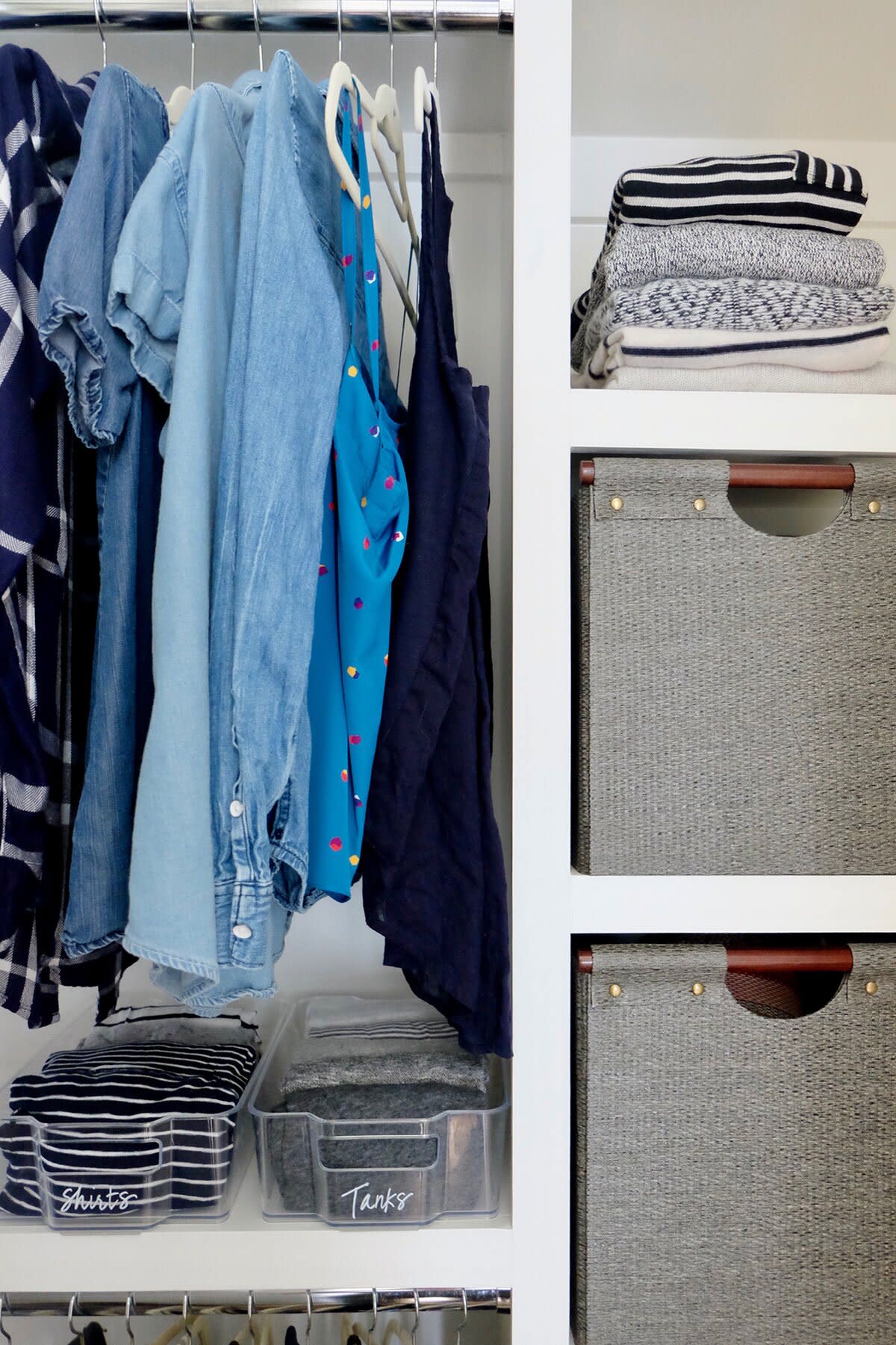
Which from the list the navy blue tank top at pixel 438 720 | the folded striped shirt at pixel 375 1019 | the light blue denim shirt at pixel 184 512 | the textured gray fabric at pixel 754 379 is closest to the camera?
the light blue denim shirt at pixel 184 512

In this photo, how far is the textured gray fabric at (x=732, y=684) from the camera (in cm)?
85

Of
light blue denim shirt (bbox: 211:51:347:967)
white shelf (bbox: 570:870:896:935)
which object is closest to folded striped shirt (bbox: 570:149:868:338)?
light blue denim shirt (bbox: 211:51:347:967)

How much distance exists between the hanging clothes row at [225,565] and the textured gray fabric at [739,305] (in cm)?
19

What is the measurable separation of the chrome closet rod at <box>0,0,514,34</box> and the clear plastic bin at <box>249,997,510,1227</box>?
1.05 meters

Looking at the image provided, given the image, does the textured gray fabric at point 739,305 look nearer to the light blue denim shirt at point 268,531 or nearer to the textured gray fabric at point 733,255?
the textured gray fabric at point 733,255

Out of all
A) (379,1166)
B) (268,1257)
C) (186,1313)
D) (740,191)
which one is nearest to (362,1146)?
(379,1166)

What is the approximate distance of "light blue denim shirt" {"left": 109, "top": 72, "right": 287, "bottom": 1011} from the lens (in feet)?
2.21

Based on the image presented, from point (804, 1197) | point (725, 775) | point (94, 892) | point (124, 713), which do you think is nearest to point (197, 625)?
point (124, 713)

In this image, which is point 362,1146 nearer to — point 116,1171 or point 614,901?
point 116,1171

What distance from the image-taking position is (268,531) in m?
0.69

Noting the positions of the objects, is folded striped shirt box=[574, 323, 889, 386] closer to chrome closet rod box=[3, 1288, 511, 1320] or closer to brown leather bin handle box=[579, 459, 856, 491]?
brown leather bin handle box=[579, 459, 856, 491]

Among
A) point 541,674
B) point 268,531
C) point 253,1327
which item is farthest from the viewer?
point 253,1327

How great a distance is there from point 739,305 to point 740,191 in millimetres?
119

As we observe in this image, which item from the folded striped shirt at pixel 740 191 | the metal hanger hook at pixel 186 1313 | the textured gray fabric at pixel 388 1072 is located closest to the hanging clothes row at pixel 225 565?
the textured gray fabric at pixel 388 1072
